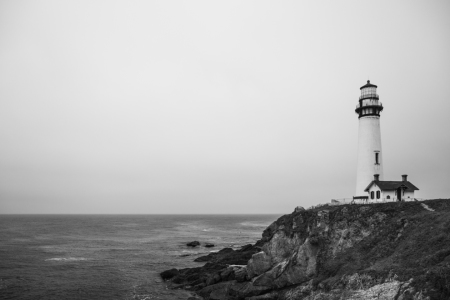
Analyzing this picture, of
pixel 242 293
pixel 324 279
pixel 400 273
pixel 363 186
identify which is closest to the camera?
pixel 400 273

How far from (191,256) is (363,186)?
109ft

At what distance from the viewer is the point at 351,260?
82.4ft

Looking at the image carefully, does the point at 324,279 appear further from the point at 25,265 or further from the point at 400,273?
the point at 25,265

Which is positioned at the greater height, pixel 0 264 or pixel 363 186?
pixel 363 186

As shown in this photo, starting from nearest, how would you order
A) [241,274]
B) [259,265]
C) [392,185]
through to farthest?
[259,265], [241,274], [392,185]

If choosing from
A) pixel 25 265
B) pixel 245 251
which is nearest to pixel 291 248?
pixel 245 251

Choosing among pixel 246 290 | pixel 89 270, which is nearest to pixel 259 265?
pixel 246 290

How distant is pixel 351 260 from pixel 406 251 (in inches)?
190

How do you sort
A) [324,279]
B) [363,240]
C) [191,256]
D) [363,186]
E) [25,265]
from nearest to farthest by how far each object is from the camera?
[324,279], [363,240], [363,186], [25,265], [191,256]

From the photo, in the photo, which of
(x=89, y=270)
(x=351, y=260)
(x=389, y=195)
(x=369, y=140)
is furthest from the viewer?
(x=89, y=270)

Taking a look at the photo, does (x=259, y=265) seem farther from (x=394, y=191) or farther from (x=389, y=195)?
(x=394, y=191)

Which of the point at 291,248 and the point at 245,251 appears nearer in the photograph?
the point at 291,248

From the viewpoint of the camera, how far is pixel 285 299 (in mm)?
25078

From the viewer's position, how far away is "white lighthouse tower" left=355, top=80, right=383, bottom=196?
123ft
